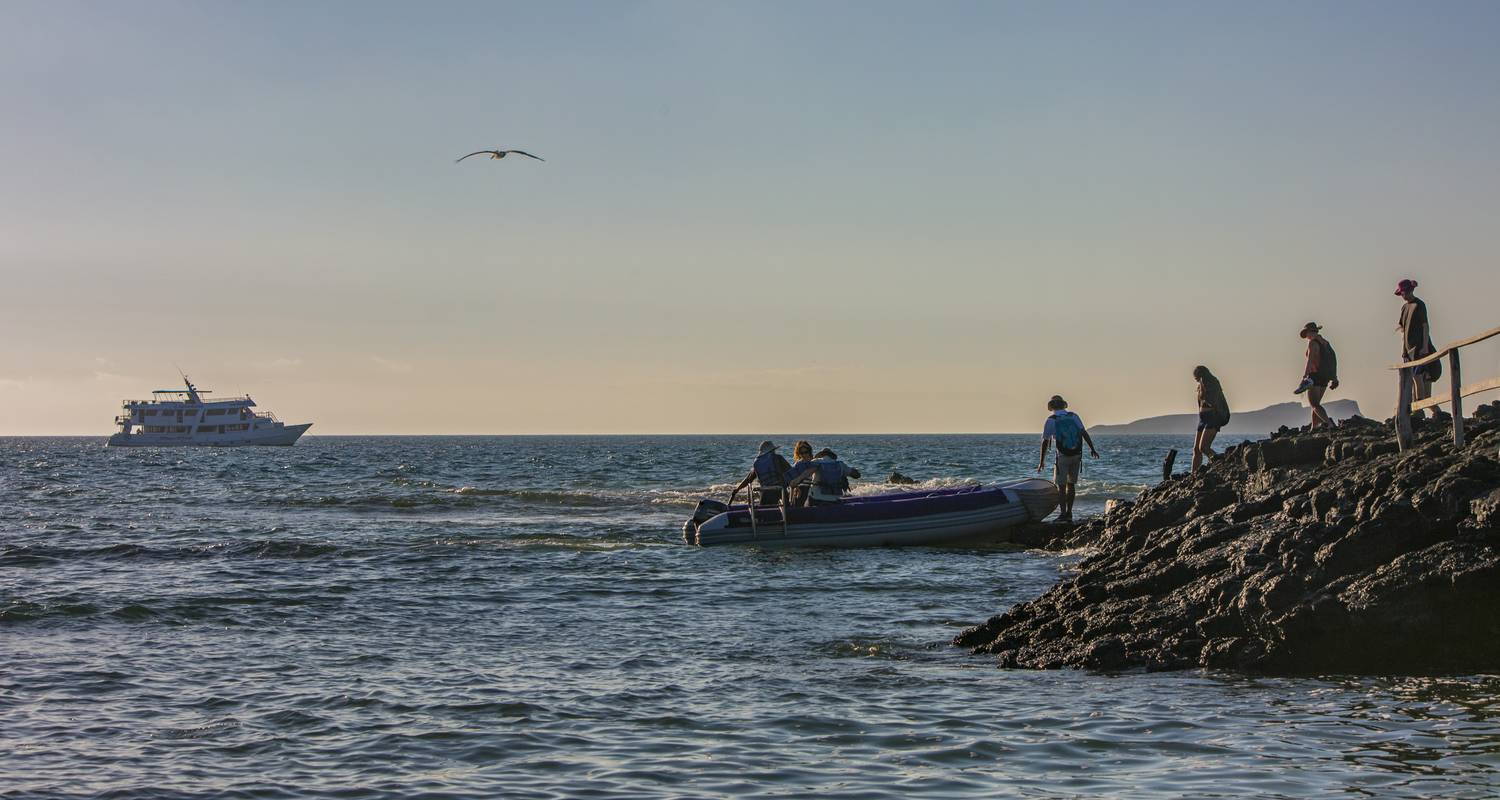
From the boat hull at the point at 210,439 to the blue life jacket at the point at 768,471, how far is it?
110461 mm

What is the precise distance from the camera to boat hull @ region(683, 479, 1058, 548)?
20688 mm

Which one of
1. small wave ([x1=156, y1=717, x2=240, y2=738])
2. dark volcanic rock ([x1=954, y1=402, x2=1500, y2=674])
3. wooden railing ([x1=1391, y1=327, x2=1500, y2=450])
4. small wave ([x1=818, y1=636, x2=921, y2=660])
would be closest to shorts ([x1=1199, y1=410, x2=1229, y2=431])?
wooden railing ([x1=1391, y1=327, x2=1500, y2=450])

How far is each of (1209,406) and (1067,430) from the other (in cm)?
224

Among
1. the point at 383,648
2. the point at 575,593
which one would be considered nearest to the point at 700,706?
the point at 383,648

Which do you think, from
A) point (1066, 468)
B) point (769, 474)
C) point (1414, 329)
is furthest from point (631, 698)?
point (1066, 468)

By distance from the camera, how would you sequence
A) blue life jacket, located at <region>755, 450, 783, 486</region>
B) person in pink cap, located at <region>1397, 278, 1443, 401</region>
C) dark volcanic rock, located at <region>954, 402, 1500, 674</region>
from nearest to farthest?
dark volcanic rock, located at <region>954, 402, 1500, 674</region> < person in pink cap, located at <region>1397, 278, 1443, 401</region> < blue life jacket, located at <region>755, 450, 783, 486</region>

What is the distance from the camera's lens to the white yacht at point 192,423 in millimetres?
121250

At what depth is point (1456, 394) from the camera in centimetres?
1140

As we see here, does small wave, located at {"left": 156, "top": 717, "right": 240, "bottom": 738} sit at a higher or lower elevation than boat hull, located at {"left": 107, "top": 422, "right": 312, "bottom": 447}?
lower

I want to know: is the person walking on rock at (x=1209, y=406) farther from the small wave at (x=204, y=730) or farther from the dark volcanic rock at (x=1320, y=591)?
the small wave at (x=204, y=730)

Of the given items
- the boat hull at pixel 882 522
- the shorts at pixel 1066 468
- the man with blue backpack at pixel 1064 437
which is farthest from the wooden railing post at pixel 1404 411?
the boat hull at pixel 882 522

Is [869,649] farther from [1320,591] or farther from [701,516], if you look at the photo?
[701,516]

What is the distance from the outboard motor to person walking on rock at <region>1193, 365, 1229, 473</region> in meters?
7.30

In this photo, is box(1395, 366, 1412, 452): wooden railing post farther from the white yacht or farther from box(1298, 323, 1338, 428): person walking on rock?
the white yacht
